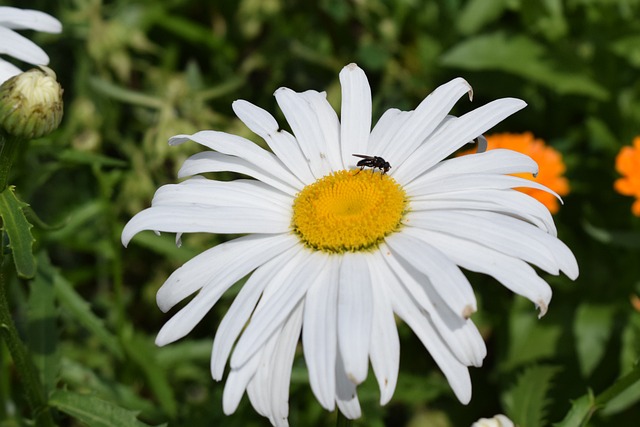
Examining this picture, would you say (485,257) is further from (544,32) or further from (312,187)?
(544,32)

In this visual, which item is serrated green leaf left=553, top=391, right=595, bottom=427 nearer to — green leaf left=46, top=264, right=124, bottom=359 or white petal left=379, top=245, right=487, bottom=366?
white petal left=379, top=245, right=487, bottom=366

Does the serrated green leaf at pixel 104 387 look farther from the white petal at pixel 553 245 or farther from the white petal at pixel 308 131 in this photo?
the white petal at pixel 553 245

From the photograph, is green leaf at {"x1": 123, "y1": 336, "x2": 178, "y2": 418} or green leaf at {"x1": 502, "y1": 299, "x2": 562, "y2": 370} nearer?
green leaf at {"x1": 123, "y1": 336, "x2": 178, "y2": 418}

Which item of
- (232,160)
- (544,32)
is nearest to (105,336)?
(232,160)

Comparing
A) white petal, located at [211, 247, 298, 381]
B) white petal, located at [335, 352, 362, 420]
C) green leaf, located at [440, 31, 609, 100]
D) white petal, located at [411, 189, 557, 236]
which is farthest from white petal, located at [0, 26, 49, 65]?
green leaf, located at [440, 31, 609, 100]

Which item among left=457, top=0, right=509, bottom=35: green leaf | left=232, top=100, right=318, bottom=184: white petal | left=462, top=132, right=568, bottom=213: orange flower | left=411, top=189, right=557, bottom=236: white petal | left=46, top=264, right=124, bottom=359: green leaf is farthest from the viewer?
left=457, top=0, right=509, bottom=35: green leaf

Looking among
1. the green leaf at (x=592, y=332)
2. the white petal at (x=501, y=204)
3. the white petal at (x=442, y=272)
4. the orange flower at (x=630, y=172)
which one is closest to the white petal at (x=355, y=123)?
the white petal at (x=501, y=204)
